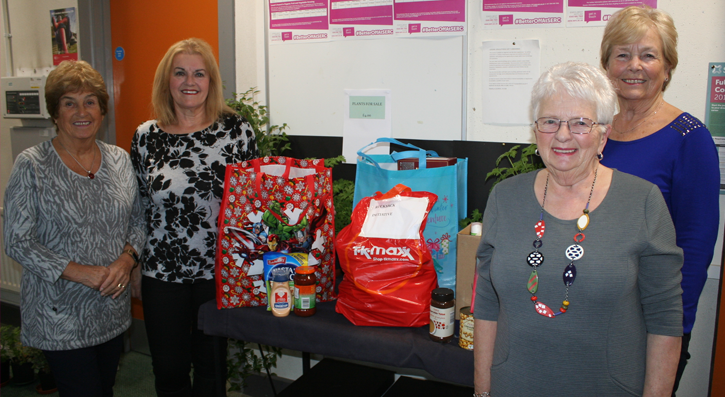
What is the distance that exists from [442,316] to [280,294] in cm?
56

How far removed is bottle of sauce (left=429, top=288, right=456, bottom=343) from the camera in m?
1.44

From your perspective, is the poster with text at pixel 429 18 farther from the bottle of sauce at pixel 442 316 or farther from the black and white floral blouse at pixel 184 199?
the bottle of sauce at pixel 442 316

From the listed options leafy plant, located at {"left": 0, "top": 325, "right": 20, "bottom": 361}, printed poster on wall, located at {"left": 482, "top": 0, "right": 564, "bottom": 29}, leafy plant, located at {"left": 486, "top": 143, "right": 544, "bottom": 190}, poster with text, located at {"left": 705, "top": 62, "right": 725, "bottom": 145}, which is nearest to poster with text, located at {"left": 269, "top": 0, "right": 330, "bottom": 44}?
printed poster on wall, located at {"left": 482, "top": 0, "right": 564, "bottom": 29}

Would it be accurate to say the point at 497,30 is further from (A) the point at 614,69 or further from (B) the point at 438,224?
(B) the point at 438,224

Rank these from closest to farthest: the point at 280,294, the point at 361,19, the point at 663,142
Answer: the point at 663,142
the point at 280,294
the point at 361,19

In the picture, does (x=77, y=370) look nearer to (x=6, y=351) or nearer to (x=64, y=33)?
(x=6, y=351)

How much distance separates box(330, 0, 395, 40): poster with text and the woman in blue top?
1.12 metres

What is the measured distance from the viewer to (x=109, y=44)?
10.3 feet

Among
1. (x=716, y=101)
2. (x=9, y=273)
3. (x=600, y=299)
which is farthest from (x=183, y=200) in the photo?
(x=9, y=273)

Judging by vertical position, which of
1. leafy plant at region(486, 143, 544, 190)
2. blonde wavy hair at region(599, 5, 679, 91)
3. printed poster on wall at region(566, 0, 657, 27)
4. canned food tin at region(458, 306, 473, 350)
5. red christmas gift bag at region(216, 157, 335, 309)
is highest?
printed poster on wall at region(566, 0, 657, 27)

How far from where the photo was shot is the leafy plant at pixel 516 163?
1.88 m

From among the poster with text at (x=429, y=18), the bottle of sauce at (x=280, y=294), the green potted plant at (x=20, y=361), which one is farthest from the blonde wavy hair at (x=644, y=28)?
the green potted plant at (x=20, y=361)

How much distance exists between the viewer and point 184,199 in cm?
180

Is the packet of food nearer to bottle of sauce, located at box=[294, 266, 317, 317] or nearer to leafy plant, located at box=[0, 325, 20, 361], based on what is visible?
bottle of sauce, located at box=[294, 266, 317, 317]
